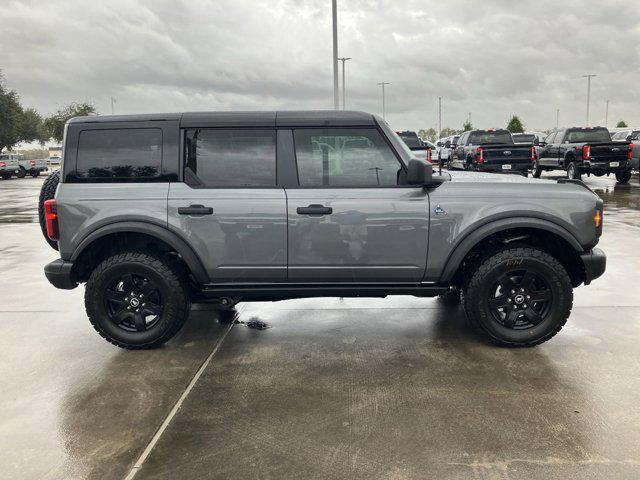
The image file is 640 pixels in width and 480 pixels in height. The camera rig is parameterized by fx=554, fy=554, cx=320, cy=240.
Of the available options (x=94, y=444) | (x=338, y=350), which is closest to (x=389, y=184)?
(x=338, y=350)

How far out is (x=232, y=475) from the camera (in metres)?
2.71

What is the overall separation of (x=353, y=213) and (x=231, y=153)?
1.07 meters

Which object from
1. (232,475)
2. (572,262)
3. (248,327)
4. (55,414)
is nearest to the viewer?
(232,475)

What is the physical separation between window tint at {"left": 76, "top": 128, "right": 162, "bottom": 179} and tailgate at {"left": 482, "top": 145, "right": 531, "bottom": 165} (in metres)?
15.7

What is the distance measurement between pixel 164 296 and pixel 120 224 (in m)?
0.66

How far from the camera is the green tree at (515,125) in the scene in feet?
247

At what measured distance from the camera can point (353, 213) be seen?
4.23 metres

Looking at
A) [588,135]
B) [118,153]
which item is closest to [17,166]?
[588,135]

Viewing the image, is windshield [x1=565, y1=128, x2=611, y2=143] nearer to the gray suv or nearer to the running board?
the gray suv

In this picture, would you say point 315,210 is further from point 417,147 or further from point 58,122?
point 58,122

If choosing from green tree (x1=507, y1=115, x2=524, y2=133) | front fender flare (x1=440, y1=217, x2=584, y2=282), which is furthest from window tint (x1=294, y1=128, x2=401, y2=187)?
green tree (x1=507, y1=115, x2=524, y2=133)

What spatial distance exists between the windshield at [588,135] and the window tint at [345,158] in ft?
58.2

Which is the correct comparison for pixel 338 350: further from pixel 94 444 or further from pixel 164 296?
pixel 94 444

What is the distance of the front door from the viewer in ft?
13.9
